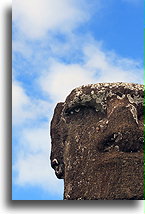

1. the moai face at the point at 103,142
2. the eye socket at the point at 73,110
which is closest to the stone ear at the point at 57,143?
the moai face at the point at 103,142

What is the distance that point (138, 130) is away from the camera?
6500 millimetres

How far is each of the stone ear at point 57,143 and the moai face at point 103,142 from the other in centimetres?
4

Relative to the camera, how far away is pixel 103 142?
663 centimetres

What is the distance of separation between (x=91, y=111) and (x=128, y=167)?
0.88m

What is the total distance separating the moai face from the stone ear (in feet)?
0.12

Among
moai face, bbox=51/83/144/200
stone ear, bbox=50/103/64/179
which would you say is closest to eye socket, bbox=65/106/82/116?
moai face, bbox=51/83/144/200

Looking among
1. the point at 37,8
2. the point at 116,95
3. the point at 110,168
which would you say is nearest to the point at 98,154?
the point at 110,168

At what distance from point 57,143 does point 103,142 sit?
3.24 feet

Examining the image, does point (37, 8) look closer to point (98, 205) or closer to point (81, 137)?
point (81, 137)

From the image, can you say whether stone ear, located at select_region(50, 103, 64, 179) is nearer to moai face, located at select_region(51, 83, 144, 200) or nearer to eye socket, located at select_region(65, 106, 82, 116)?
moai face, located at select_region(51, 83, 144, 200)

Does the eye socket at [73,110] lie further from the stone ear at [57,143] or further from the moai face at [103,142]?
the stone ear at [57,143]

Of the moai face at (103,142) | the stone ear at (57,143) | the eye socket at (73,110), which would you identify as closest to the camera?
the moai face at (103,142)

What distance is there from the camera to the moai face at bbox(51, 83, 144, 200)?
20.9ft

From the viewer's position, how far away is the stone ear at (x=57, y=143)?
729cm
